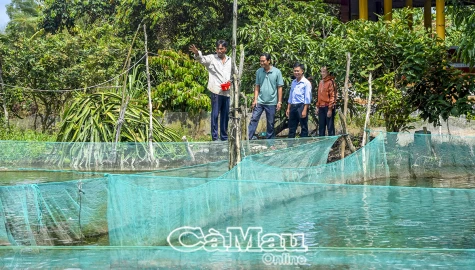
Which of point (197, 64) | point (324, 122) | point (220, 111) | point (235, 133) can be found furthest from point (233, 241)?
point (197, 64)

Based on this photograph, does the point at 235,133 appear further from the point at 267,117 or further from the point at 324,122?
the point at 324,122

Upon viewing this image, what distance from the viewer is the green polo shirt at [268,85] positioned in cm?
1302

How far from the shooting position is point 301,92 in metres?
13.1

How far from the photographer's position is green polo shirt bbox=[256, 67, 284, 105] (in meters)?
13.0

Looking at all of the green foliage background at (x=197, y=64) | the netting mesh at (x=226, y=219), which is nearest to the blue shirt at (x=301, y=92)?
the green foliage background at (x=197, y=64)

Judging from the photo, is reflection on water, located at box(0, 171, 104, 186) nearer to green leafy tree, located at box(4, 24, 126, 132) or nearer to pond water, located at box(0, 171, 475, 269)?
pond water, located at box(0, 171, 475, 269)

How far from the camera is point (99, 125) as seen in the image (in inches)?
531

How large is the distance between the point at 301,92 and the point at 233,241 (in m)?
6.18

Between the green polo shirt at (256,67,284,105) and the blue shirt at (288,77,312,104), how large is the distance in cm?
26

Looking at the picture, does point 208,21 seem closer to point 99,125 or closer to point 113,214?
point 99,125

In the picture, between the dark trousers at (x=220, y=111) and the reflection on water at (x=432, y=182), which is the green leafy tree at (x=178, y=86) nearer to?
the dark trousers at (x=220, y=111)

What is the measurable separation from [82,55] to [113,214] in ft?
37.5

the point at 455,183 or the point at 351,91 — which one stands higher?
the point at 351,91

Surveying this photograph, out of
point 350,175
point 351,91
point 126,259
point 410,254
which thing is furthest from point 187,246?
point 351,91
